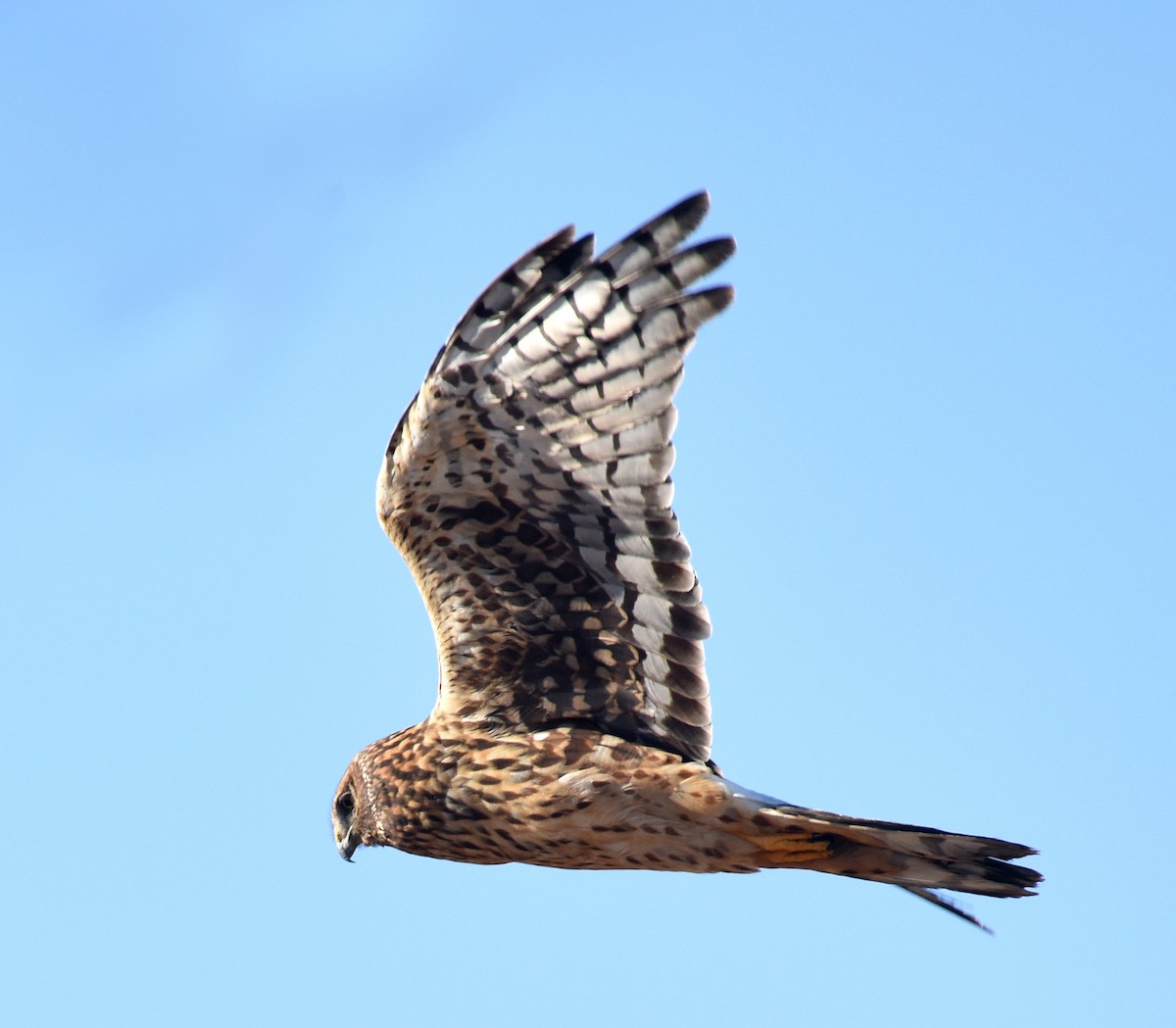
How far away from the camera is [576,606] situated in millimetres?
7453

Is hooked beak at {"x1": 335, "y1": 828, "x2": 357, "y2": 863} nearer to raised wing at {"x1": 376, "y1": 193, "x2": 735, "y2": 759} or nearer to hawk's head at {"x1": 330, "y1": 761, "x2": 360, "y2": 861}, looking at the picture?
hawk's head at {"x1": 330, "y1": 761, "x2": 360, "y2": 861}

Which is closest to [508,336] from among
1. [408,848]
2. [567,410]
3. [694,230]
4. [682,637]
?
[567,410]

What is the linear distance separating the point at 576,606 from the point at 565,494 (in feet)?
1.69

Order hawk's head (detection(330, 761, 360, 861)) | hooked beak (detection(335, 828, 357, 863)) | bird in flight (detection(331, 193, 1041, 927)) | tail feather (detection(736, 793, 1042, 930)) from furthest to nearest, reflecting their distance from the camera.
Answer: hooked beak (detection(335, 828, 357, 863))
hawk's head (detection(330, 761, 360, 861))
bird in flight (detection(331, 193, 1041, 927))
tail feather (detection(736, 793, 1042, 930))

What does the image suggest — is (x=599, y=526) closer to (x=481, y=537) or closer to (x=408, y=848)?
(x=481, y=537)

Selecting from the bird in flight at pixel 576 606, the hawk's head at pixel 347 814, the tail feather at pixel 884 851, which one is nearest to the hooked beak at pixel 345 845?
the hawk's head at pixel 347 814

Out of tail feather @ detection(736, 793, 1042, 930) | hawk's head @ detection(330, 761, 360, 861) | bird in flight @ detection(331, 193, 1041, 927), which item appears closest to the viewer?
tail feather @ detection(736, 793, 1042, 930)

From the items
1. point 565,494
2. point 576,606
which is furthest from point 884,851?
point 565,494

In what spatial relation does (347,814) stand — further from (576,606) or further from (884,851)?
(884,851)

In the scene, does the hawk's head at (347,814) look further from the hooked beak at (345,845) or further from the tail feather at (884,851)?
the tail feather at (884,851)

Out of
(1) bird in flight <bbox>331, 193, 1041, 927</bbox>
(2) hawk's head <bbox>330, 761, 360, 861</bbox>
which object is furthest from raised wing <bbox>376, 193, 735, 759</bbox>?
(2) hawk's head <bbox>330, 761, 360, 861</bbox>

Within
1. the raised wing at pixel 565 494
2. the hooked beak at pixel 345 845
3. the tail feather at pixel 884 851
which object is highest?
the raised wing at pixel 565 494

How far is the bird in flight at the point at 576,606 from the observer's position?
22.8 ft

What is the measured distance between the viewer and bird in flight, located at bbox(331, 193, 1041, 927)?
22.8ft
